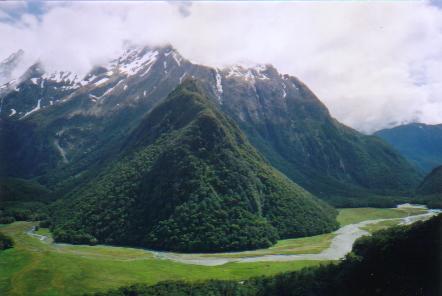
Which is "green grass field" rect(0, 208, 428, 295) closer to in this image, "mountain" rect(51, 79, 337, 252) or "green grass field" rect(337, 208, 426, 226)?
"mountain" rect(51, 79, 337, 252)

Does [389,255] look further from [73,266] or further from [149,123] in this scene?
[149,123]

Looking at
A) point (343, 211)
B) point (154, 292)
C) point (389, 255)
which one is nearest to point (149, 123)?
point (343, 211)

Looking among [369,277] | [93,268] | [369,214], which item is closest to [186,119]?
[369,214]

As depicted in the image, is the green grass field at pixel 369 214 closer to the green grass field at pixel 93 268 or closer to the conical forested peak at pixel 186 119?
the conical forested peak at pixel 186 119

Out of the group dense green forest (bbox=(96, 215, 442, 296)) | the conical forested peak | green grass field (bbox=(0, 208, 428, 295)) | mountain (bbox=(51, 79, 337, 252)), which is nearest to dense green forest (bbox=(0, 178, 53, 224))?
mountain (bbox=(51, 79, 337, 252))

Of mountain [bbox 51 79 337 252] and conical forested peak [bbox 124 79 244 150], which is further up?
conical forested peak [bbox 124 79 244 150]

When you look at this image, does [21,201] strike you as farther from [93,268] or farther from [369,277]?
[369,277]
